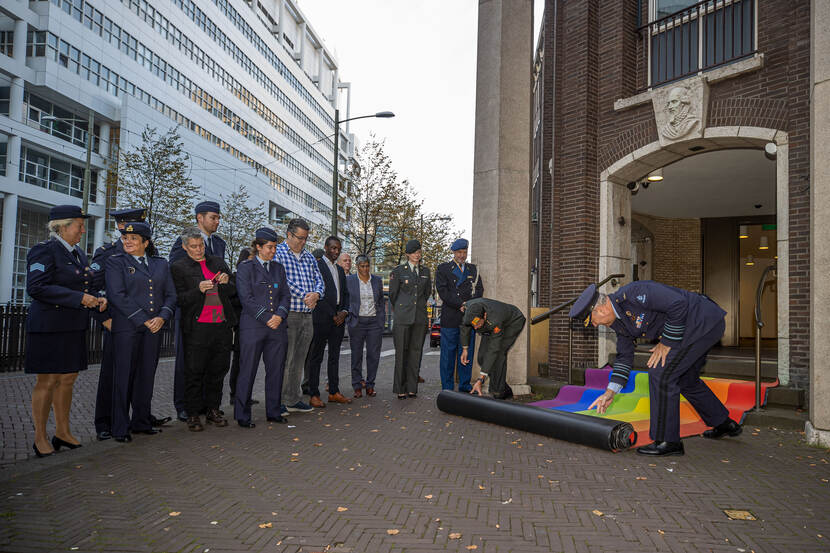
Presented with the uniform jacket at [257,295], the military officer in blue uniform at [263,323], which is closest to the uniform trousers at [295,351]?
the military officer in blue uniform at [263,323]

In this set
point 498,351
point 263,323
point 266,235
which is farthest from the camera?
point 498,351

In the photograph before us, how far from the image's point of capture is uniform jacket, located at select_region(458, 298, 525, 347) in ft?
24.8

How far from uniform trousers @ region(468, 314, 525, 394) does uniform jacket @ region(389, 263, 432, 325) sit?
105 cm

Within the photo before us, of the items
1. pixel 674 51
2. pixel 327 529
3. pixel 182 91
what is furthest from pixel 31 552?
pixel 182 91

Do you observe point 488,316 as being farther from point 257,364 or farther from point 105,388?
point 105,388

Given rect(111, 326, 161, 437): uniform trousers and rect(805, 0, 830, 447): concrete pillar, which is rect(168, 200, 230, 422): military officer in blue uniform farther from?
rect(805, 0, 830, 447): concrete pillar

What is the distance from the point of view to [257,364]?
6.48 m

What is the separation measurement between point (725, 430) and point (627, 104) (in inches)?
247

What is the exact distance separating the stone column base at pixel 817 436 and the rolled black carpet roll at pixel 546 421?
199cm

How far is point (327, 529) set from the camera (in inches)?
136

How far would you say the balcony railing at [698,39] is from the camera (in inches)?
369

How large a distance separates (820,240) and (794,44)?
3.87 meters

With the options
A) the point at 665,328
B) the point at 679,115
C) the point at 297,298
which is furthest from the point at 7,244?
the point at 665,328

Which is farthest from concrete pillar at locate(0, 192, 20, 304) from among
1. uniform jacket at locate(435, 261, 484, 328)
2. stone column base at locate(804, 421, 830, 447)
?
stone column base at locate(804, 421, 830, 447)
